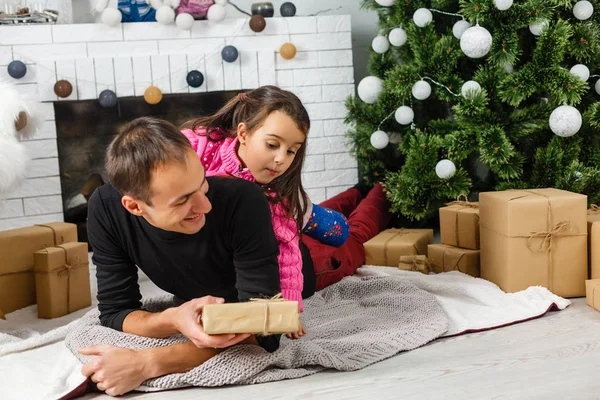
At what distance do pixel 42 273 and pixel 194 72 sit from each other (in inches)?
52.0

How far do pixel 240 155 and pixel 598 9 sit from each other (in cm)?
154

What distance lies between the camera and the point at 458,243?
8.38 ft

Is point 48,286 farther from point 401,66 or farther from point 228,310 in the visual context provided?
point 401,66

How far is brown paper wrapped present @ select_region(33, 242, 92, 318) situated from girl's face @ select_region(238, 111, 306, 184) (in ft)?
2.56

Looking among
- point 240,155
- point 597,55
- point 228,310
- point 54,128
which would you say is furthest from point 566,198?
point 54,128

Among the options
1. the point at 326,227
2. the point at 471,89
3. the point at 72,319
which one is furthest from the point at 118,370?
the point at 471,89

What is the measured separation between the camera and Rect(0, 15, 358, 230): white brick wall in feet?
10.5

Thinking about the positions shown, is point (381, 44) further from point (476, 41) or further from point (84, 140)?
point (84, 140)

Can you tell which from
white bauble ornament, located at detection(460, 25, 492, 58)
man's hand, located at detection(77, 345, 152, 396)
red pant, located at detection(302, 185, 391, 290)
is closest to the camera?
man's hand, located at detection(77, 345, 152, 396)

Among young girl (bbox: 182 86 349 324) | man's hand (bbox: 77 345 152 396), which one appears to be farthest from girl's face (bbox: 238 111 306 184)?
man's hand (bbox: 77 345 152 396)

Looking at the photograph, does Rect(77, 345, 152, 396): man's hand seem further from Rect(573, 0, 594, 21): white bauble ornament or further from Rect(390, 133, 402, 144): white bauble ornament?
Rect(573, 0, 594, 21): white bauble ornament

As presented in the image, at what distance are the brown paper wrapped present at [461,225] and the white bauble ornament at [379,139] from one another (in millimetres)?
504

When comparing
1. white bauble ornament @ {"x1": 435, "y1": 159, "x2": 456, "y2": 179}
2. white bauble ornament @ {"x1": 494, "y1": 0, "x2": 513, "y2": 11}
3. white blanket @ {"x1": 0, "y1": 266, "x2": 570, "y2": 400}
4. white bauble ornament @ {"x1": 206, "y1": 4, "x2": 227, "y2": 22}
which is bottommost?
white blanket @ {"x1": 0, "y1": 266, "x2": 570, "y2": 400}

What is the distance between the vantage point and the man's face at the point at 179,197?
1489mm
